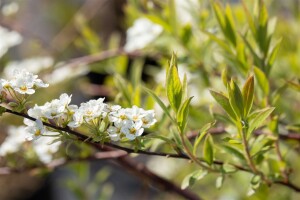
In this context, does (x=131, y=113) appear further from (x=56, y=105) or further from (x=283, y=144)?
(x=283, y=144)

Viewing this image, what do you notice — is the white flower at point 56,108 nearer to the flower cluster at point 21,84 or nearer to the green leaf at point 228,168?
the flower cluster at point 21,84

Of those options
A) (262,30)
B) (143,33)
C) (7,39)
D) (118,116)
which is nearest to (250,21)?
(262,30)

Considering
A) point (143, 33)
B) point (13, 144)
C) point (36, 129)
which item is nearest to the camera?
point (36, 129)

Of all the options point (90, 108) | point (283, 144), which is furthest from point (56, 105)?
point (283, 144)

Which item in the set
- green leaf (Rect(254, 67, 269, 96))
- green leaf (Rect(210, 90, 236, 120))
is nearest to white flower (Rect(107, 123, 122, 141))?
green leaf (Rect(210, 90, 236, 120))

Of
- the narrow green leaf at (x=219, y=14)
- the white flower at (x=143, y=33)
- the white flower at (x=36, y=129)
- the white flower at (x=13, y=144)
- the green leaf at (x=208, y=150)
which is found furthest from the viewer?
the white flower at (x=143, y=33)

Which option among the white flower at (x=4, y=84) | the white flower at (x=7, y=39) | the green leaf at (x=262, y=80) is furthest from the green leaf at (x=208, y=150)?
the white flower at (x=7, y=39)

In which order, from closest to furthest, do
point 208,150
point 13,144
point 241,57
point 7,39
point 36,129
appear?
point 36,129 → point 208,150 → point 241,57 → point 13,144 → point 7,39

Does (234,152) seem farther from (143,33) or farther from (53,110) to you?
(143,33)

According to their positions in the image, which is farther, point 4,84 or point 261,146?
point 261,146
